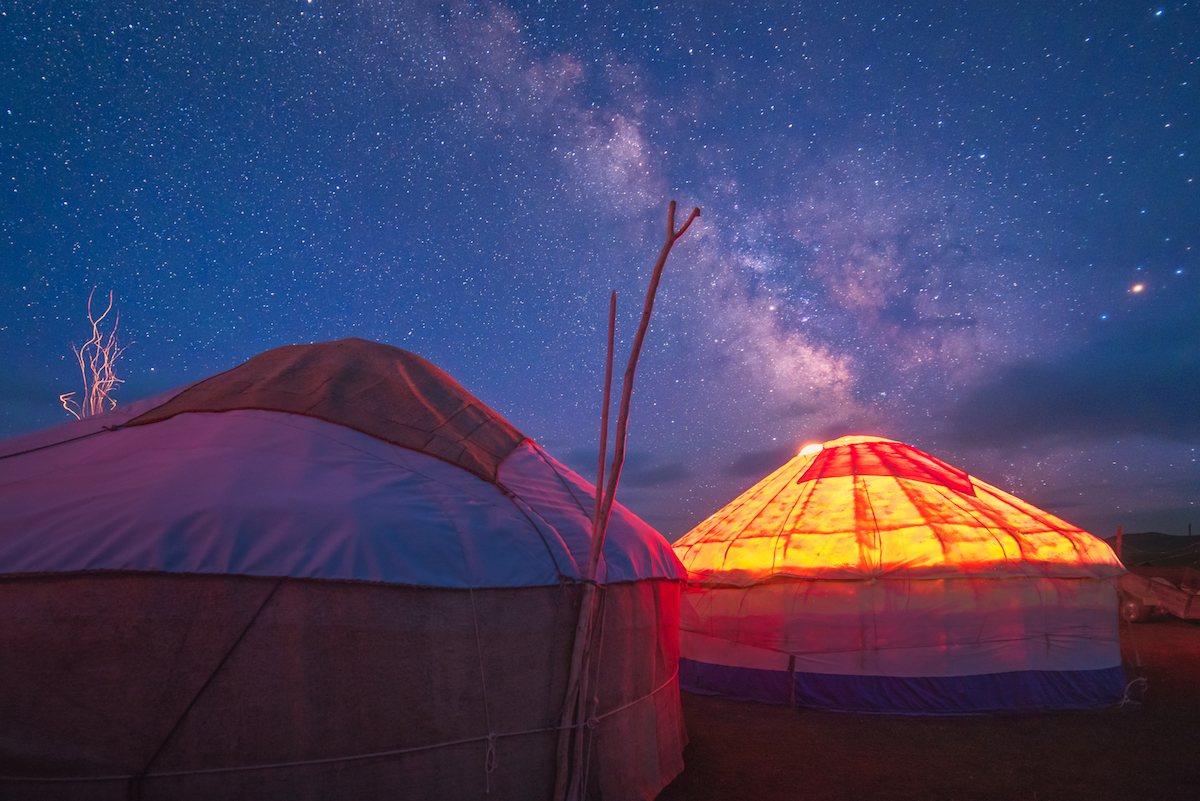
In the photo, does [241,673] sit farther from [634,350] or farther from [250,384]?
[634,350]

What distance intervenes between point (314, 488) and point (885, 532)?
19.6 ft

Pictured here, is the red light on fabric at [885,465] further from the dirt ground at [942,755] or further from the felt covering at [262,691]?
the felt covering at [262,691]

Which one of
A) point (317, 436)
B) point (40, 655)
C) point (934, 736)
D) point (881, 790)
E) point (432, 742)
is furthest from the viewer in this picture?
point (934, 736)

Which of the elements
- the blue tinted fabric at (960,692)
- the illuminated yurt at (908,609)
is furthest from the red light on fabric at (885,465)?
the blue tinted fabric at (960,692)

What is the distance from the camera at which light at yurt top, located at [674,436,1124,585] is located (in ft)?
21.1

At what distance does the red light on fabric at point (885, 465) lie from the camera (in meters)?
7.79

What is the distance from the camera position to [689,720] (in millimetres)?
6027

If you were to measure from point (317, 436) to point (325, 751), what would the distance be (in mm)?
1733

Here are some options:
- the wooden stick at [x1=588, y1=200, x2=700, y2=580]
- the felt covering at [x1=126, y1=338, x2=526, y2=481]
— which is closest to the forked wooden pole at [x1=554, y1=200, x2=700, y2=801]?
the wooden stick at [x1=588, y1=200, x2=700, y2=580]

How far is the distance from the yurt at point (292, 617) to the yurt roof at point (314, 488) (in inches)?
0.6

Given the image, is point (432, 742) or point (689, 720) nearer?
point (432, 742)

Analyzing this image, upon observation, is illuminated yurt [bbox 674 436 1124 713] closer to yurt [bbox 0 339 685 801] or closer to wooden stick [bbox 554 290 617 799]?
yurt [bbox 0 339 685 801]

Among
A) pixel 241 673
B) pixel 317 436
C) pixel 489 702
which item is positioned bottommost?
pixel 489 702

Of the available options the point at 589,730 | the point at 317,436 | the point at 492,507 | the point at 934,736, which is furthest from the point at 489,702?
the point at 934,736
